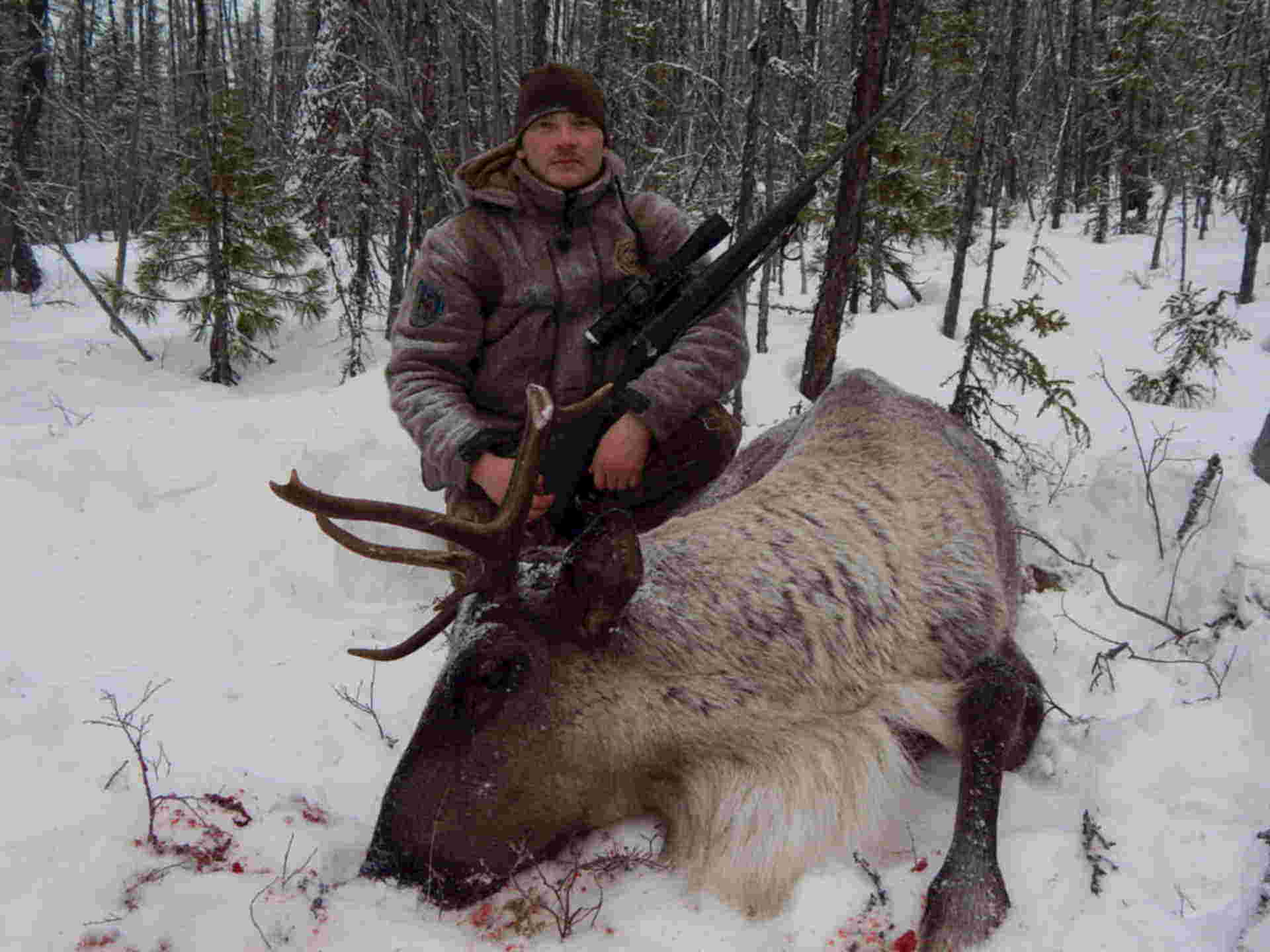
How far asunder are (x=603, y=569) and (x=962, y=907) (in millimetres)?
1145

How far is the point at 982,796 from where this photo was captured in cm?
212

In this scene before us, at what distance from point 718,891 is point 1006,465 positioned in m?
4.21

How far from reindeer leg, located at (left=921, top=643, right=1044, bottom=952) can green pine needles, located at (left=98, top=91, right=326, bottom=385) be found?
11243 mm

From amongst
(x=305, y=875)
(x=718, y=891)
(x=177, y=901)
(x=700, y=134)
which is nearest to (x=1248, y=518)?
(x=718, y=891)

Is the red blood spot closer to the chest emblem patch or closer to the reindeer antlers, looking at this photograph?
the reindeer antlers

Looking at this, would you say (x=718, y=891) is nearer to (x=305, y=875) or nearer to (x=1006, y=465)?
(x=305, y=875)

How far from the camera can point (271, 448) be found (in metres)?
5.64

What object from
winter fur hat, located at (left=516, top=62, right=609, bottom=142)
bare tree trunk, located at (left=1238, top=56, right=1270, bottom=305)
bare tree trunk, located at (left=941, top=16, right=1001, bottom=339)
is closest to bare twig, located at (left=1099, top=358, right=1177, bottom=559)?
winter fur hat, located at (left=516, top=62, right=609, bottom=142)

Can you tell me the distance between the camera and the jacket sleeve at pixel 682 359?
11.3ft

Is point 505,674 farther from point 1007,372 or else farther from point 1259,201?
point 1259,201

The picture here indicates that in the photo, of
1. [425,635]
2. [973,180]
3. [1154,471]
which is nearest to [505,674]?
[425,635]

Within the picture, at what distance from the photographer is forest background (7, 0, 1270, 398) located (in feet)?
25.5

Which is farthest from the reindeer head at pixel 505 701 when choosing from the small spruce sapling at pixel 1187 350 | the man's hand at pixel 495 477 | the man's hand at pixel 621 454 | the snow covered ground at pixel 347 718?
the small spruce sapling at pixel 1187 350

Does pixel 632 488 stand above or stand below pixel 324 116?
below
